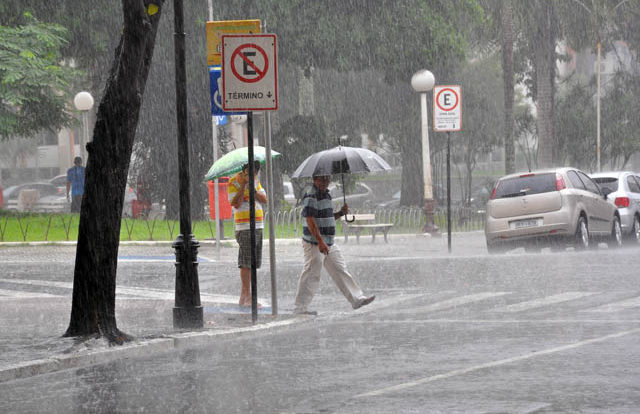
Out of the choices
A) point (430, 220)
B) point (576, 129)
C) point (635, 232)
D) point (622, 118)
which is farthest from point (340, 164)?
point (576, 129)

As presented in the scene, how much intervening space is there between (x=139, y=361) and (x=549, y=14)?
32.8 metres

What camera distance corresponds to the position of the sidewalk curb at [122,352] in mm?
9914

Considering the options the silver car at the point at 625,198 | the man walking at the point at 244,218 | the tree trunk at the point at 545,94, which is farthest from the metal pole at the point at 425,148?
the man walking at the point at 244,218

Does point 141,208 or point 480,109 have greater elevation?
point 480,109

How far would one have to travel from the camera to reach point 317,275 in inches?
564

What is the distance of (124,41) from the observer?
11.6 metres

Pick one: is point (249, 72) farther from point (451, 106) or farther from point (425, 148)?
point (425, 148)

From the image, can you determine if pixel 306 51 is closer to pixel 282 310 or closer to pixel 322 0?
pixel 322 0

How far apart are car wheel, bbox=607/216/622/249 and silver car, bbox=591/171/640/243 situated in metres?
0.57

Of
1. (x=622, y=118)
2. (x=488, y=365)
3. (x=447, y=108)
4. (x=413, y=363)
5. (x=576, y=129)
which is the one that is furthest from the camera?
(x=576, y=129)

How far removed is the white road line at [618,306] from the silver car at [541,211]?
781 cm

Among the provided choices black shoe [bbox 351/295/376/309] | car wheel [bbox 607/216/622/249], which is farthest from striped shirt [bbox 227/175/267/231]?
car wheel [bbox 607/216/622/249]

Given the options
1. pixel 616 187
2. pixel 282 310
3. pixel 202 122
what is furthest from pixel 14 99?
pixel 282 310

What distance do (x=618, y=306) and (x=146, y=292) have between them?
664cm
